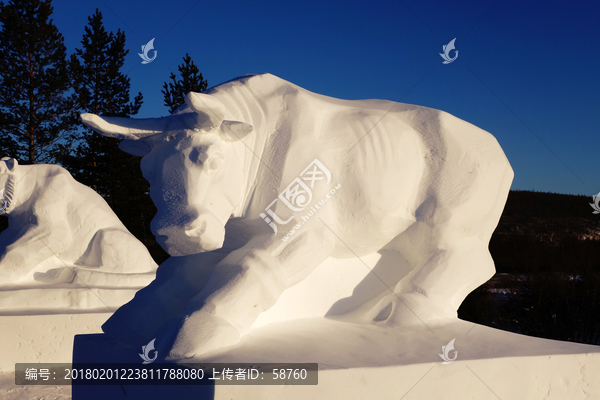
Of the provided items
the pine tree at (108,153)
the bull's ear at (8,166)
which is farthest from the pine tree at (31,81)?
the bull's ear at (8,166)

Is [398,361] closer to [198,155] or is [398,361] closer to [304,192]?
[304,192]

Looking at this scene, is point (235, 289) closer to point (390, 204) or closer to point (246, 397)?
point (246, 397)

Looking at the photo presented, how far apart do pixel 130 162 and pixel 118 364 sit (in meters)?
13.0

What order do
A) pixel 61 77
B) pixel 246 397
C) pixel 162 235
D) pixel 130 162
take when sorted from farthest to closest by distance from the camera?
pixel 130 162 < pixel 61 77 < pixel 162 235 < pixel 246 397

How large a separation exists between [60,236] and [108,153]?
986 centimetres

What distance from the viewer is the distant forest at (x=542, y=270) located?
23.8 ft

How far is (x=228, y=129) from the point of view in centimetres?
181

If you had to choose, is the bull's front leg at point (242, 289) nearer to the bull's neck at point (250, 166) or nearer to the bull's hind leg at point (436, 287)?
the bull's neck at point (250, 166)

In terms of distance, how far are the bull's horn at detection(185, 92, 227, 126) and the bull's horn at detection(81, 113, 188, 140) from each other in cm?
12

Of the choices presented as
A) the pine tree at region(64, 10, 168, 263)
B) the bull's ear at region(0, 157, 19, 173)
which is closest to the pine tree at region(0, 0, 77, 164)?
the pine tree at region(64, 10, 168, 263)

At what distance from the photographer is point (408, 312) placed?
7.39ft

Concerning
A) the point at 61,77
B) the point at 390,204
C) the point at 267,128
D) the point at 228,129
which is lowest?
the point at 390,204

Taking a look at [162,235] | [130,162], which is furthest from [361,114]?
[130,162]

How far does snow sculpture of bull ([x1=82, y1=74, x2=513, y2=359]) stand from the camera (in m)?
1.76
